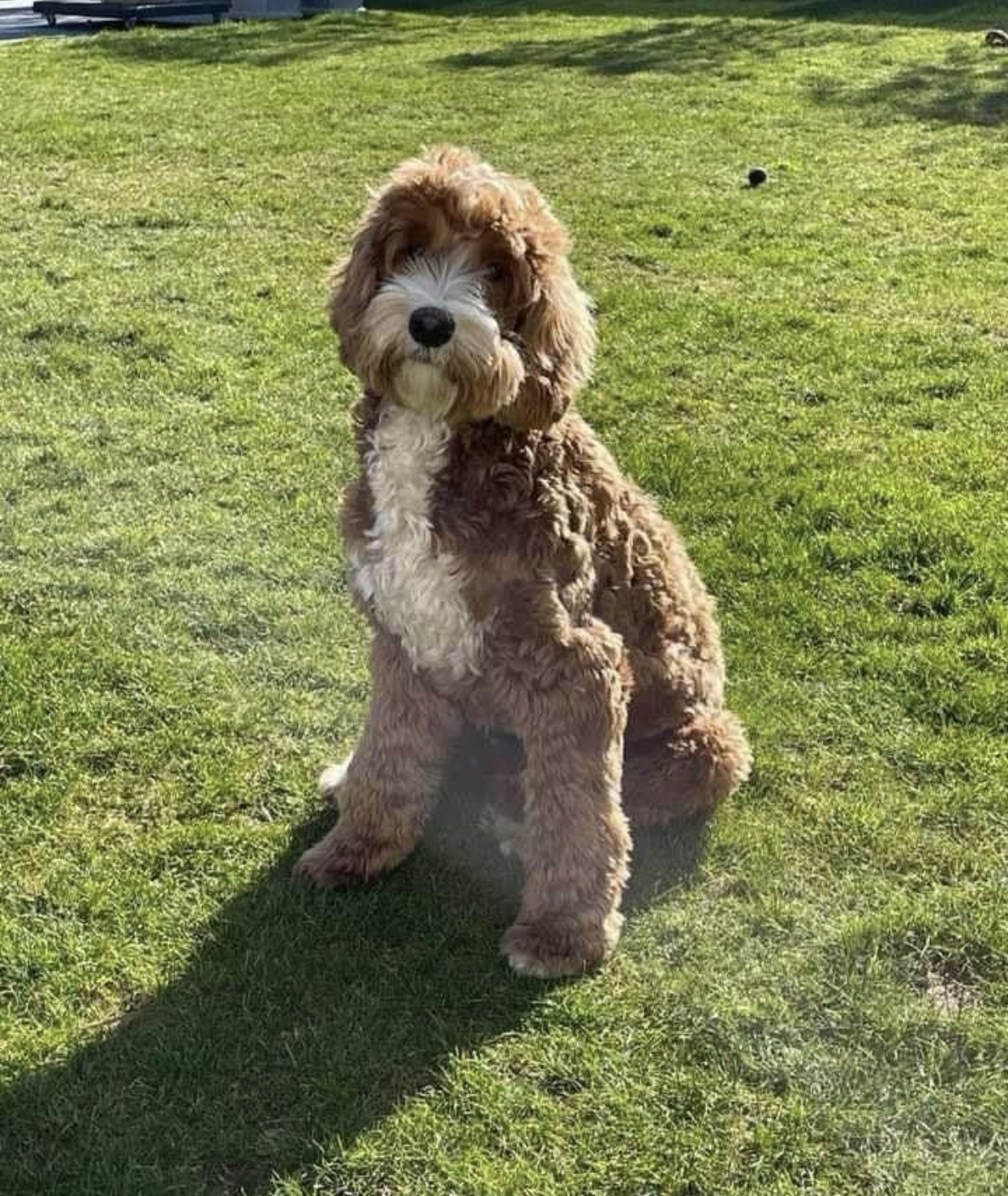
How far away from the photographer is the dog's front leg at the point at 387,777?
346 cm

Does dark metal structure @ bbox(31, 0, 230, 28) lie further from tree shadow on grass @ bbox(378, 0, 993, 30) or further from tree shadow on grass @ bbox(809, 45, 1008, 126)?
tree shadow on grass @ bbox(809, 45, 1008, 126)

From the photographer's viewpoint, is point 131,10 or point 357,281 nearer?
point 357,281

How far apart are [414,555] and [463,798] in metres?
0.92

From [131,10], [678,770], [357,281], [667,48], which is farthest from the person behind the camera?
[131,10]

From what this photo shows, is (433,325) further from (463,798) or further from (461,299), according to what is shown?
(463,798)

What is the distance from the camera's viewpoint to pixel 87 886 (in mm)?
3590

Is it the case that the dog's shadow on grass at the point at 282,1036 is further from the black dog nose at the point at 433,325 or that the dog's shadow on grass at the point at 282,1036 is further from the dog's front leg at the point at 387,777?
the black dog nose at the point at 433,325

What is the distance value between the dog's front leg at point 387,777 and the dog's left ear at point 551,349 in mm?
755

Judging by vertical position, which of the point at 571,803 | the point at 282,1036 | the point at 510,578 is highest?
the point at 510,578

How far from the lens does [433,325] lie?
9.13 ft

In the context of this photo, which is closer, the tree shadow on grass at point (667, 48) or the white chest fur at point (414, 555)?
the white chest fur at point (414, 555)

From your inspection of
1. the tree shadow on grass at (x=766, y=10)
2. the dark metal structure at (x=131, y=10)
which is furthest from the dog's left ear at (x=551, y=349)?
the dark metal structure at (x=131, y=10)

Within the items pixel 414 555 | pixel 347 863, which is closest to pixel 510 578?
pixel 414 555

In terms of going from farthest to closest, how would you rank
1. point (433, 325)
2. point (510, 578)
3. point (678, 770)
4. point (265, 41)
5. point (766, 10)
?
point (766, 10)
point (265, 41)
point (678, 770)
point (510, 578)
point (433, 325)
